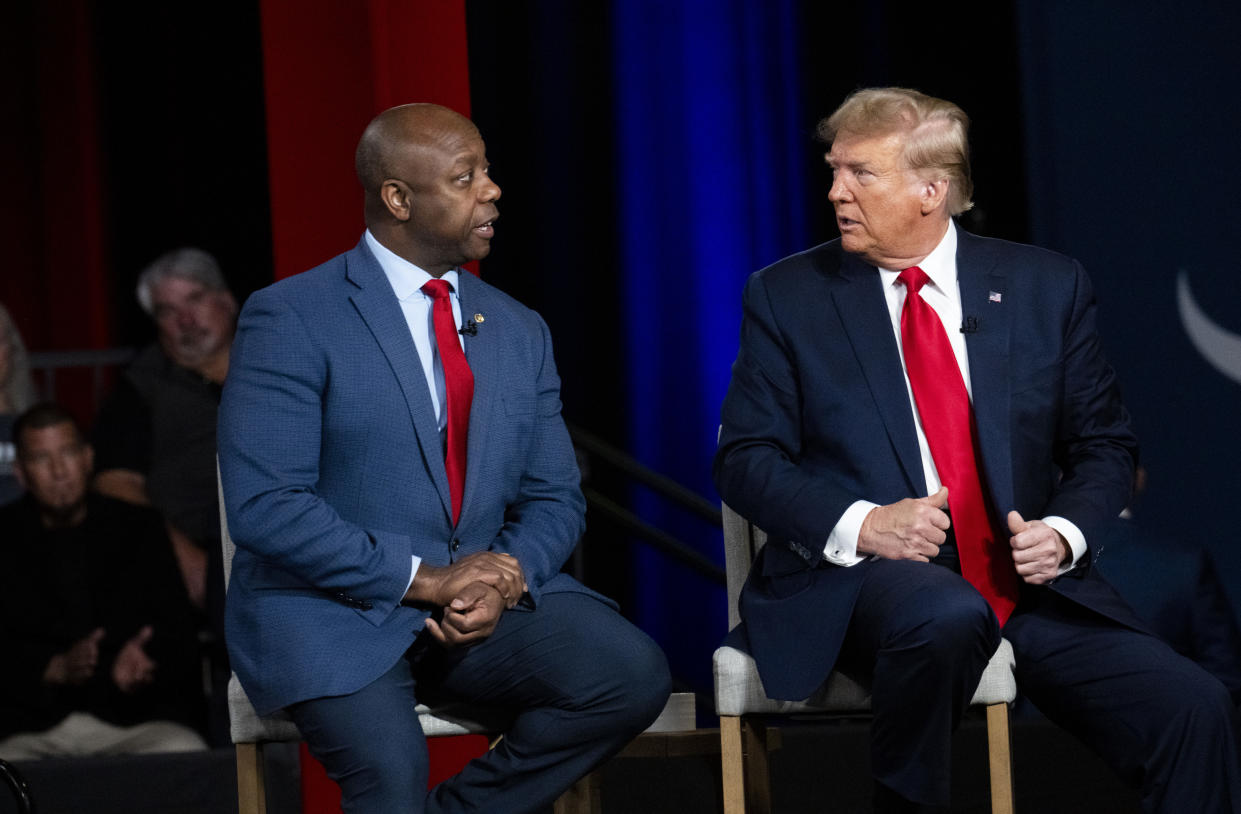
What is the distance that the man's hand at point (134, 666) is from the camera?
3.96m

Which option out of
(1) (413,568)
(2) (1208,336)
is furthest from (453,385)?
(2) (1208,336)

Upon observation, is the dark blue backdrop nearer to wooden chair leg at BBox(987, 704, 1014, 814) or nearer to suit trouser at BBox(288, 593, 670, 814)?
wooden chair leg at BBox(987, 704, 1014, 814)

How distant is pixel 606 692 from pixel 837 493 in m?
0.46

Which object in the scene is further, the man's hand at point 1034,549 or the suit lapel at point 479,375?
the suit lapel at point 479,375

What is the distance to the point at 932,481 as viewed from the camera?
250 centimetres

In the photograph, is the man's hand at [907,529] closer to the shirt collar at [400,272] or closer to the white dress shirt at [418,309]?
the white dress shirt at [418,309]

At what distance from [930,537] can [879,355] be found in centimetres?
32

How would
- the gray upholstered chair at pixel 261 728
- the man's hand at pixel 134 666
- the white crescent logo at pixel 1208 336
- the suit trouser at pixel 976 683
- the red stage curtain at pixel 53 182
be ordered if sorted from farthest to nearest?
the red stage curtain at pixel 53 182 → the white crescent logo at pixel 1208 336 → the man's hand at pixel 134 666 → the gray upholstered chair at pixel 261 728 → the suit trouser at pixel 976 683

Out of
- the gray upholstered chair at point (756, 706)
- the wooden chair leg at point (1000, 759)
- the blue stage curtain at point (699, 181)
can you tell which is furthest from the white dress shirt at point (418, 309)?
the blue stage curtain at point (699, 181)

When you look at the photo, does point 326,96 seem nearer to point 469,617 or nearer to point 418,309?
point 418,309

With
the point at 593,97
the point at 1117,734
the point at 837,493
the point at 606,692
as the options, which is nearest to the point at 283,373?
the point at 606,692

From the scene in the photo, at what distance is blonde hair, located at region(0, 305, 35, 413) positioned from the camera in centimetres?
466

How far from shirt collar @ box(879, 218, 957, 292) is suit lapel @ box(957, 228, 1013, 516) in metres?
0.01

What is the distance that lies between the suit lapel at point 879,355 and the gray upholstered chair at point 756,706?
1.05ft
